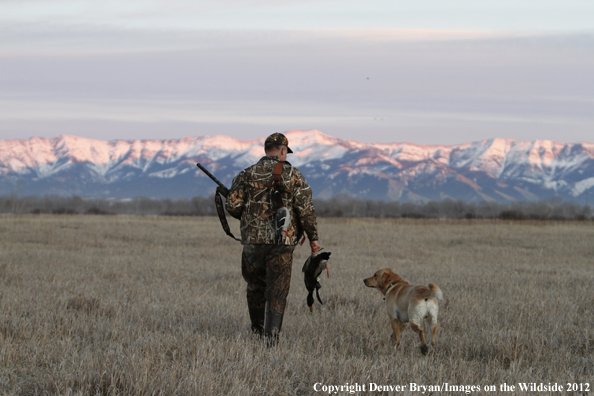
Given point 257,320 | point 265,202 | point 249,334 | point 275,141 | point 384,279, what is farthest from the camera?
point 384,279

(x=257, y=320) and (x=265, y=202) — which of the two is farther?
(x=257, y=320)

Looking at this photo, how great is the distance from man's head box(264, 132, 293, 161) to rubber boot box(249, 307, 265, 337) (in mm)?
1653

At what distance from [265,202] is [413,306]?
178cm

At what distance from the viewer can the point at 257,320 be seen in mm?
5941

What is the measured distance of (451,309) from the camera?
7840 mm

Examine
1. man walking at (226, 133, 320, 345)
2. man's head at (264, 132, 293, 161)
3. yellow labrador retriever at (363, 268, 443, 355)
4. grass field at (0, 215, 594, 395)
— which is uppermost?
man's head at (264, 132, 293, 161)

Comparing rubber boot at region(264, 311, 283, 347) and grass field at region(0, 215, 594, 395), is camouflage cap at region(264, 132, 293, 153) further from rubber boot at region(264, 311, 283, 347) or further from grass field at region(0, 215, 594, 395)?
grass field at region(0, 215, 594, 395)

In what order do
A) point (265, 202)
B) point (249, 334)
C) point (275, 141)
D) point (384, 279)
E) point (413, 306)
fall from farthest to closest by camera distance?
point (384, 279)
point (249, 334)
point (275, 141)
point (265, 202)
point (413, 306)

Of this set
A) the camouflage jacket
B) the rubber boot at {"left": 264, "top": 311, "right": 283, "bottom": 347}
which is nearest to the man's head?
the camouflage jacket

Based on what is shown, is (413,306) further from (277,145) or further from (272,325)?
(277,145)

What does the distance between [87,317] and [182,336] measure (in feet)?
5.64

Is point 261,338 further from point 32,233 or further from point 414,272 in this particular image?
point 32,233

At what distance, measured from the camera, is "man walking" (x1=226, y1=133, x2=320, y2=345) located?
18.0 feet

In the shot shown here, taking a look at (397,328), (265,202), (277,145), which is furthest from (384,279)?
(277,145)
